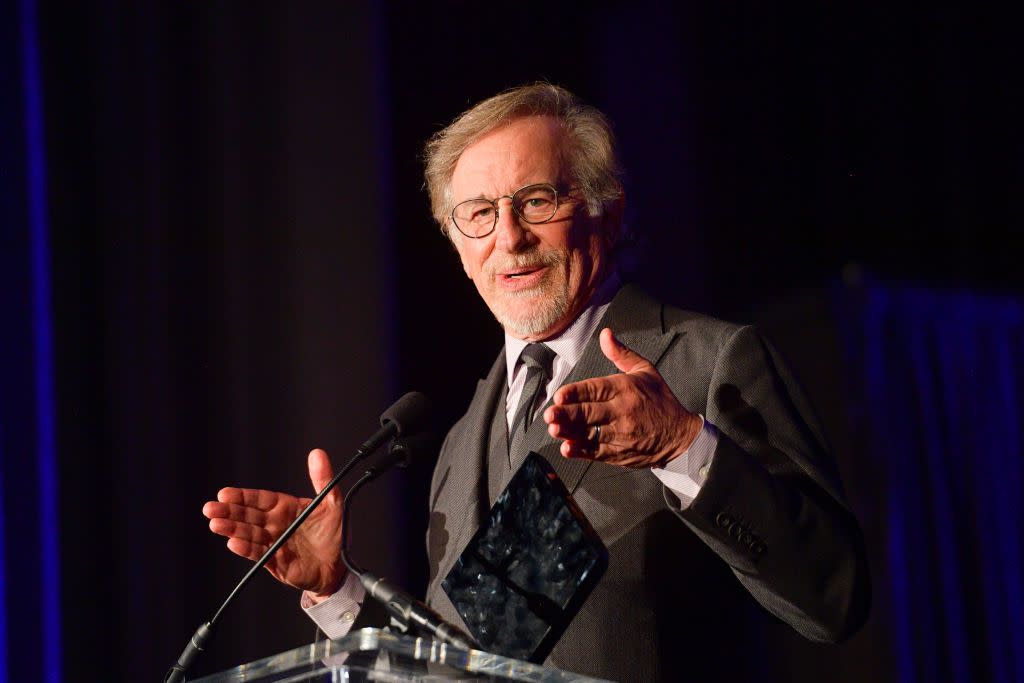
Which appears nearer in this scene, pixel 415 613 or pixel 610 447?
pixel 415 613

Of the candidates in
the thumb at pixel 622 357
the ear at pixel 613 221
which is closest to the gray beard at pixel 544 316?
the ear at pixel 613 221

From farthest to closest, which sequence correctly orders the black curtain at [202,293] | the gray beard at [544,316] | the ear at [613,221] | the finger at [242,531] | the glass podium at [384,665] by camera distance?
1. the black curtain at [202,293]
2. the ear at [613,221]
3. the gray beard at [544,316]
4. the finger at [242,531]
5. the glass podium at [384,665]

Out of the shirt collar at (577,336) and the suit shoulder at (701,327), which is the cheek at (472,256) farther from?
the suit shoulder at (701,327)

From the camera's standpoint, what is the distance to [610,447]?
129 cm

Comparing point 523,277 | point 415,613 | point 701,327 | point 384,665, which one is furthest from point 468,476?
point 384,665

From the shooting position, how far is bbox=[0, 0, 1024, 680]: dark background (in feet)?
8.11

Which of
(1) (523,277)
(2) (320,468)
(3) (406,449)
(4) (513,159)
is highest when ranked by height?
(4) (513,159)

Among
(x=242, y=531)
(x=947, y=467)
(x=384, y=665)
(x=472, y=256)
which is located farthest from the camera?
(x=947, y=467)

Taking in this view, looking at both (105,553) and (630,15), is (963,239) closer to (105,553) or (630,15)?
(630,15)

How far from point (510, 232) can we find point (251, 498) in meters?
0.75

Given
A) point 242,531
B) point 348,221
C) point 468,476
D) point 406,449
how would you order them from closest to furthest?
point 406,449 < point 242,531 < point 468,476 < point 348,221

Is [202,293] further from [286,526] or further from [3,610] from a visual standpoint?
[286,526]

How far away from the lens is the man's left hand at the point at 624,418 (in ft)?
4.02

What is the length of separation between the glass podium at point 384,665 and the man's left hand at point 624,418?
323mm
